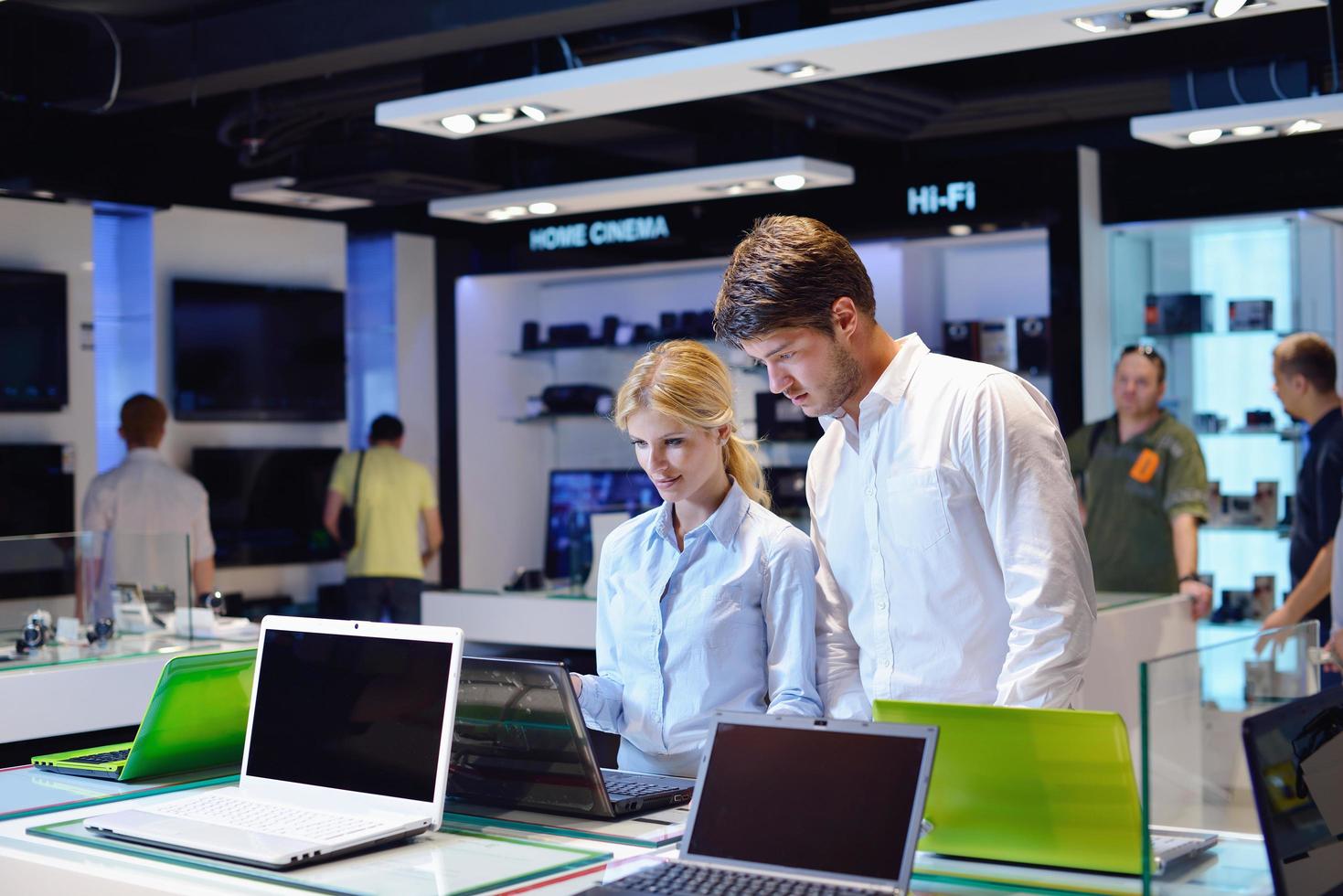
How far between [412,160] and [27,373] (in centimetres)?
201

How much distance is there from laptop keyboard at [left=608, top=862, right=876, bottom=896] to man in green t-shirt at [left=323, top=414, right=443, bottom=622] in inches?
228

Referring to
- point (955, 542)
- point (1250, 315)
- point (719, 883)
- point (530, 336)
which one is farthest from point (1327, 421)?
point (530, 336)

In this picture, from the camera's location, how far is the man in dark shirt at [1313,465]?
16.6 feet

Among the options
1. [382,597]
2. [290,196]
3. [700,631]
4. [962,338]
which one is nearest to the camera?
[700,631]

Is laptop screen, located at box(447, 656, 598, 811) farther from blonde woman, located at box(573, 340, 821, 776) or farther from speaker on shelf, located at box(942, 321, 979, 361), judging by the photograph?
speaker on shelf, located at box(942, 321, 979, 361)

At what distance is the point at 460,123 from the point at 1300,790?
369 centimetres

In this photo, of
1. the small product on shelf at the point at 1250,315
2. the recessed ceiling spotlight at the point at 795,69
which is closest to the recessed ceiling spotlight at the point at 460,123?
the recessed ceiling spotlight at the point at 795,69

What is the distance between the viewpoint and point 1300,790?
5.77 ft

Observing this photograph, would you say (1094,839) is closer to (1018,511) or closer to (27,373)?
(1018,511)

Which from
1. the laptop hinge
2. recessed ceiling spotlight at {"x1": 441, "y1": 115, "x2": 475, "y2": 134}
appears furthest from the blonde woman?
recessed ceiling spotlight at {"x1": 441, "y1": 115, "x2": 475, "y2": 134}

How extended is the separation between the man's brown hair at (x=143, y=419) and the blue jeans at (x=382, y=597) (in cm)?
182

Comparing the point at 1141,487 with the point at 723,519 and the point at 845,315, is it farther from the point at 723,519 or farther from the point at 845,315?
the point at 845,315

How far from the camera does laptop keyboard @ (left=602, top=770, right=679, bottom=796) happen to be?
2.41 m

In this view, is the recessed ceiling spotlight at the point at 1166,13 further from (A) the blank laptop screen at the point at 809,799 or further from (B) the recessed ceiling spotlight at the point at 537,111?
(A) the blank laptop screen at the point at 809,799
